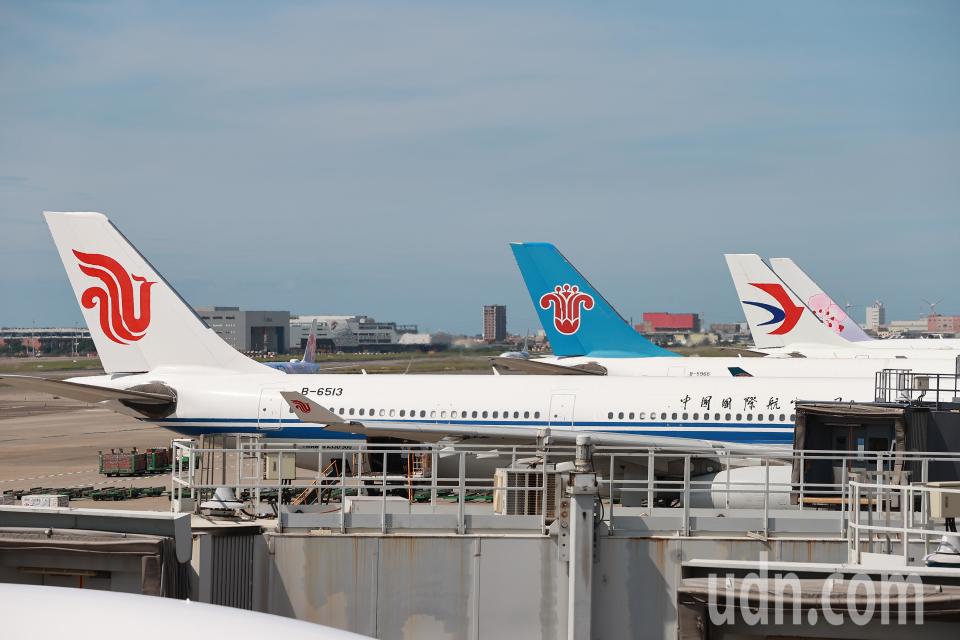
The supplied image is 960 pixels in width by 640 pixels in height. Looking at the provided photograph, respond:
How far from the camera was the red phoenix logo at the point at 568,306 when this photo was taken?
5438 centimetres

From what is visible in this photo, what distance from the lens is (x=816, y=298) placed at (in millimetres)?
82125

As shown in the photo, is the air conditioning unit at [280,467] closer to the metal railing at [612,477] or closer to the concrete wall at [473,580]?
the metal railing at [612,477]

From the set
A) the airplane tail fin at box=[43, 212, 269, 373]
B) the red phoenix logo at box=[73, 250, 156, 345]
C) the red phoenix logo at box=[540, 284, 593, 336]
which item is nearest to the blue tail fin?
the red phoenix logo at box=[540, 284, 593, 336]

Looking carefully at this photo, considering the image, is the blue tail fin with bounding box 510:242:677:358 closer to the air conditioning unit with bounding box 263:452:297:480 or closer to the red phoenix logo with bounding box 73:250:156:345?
the red phoenix logo with bounding box 73:250:156:345

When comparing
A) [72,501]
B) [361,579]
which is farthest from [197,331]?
[361,579]

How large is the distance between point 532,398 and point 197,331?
12.2 m

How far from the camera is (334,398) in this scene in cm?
3772

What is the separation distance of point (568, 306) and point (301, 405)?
2333cm

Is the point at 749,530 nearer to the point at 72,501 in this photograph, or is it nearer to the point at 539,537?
the point at 539,537

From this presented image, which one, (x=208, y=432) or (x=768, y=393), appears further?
(x=208, y=432)

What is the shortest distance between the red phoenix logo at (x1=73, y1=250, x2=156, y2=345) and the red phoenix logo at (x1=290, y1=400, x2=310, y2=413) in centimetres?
854

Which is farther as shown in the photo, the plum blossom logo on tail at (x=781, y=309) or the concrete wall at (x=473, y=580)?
the plum blossom logo on tail at (x=781, y=309)

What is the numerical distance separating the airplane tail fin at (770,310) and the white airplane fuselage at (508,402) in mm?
34593

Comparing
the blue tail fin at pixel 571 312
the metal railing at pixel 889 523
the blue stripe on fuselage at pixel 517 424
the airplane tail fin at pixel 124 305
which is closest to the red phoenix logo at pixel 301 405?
the blue stripe on fuselage at pixel 517 424
